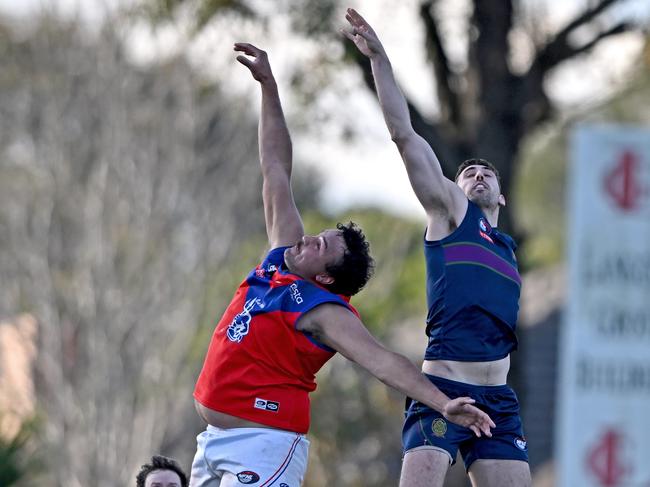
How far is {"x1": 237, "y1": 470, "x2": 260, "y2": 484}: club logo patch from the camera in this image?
662 cm

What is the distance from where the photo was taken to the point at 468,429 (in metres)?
6.82

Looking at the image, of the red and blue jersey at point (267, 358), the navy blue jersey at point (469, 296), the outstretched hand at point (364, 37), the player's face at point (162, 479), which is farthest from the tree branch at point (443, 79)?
the red and blue jersey at point (267, 358)

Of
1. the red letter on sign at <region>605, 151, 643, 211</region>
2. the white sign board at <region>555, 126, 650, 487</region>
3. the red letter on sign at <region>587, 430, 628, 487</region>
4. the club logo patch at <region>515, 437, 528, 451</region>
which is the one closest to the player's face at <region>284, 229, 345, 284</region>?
the club logo patch at <region>515, 437, 528, 451</region>

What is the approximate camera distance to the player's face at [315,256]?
6.82m

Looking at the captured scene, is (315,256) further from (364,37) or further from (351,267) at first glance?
(364,37)

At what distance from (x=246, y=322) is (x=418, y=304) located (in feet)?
61.2

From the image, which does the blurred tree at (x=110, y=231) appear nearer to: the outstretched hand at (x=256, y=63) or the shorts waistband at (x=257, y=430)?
the outstretched hand at (x=256, y=63)

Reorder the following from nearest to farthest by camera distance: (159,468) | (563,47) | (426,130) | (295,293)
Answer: (295,293)
(159,468)
(426,130)
(563,47)

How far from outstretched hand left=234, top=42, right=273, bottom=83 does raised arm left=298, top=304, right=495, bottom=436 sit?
1.60 m

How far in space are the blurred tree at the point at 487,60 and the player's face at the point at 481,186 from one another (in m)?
7.09

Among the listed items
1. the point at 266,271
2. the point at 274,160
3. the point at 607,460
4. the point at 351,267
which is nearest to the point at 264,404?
the point at 266,271

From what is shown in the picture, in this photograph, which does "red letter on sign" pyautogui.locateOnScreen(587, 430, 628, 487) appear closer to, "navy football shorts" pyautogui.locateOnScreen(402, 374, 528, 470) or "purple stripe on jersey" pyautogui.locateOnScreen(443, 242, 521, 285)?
"navy football shorts" pyautogui.locateOnScreen(402, 374, 528, 470)

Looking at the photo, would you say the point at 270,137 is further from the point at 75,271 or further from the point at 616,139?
the point at 75,271

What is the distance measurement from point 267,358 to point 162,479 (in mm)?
1319
